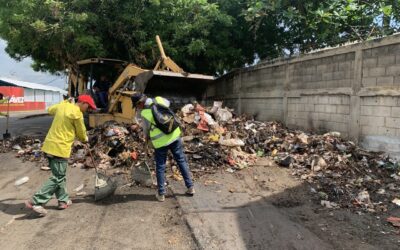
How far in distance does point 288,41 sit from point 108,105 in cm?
667

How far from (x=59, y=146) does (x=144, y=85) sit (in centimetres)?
415

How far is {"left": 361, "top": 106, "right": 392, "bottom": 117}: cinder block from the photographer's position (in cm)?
706

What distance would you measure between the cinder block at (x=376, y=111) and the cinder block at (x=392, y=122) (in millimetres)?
85

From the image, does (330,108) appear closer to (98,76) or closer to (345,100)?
(345,100)

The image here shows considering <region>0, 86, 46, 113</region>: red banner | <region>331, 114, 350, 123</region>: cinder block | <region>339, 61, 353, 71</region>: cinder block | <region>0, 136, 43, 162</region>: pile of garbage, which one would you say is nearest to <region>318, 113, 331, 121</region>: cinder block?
<region>331, 114, 350, 123</region>: cinder block

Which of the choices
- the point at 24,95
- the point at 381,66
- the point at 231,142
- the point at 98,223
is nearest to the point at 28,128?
the point at 231,142

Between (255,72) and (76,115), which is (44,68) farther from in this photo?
(76,115)

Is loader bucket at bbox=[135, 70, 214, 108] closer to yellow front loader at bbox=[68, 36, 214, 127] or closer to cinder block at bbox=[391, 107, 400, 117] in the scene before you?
yellow front loader at bbox=[68, 36, 214, 127]

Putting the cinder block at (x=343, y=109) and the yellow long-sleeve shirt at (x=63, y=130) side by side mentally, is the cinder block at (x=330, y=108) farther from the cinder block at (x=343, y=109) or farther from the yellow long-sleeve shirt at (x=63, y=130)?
the yellow long-sleeve shirt at (x=63, y=130)

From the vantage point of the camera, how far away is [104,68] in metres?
12.0

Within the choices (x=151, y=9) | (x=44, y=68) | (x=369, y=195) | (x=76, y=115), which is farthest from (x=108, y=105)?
(x=44, y=68)

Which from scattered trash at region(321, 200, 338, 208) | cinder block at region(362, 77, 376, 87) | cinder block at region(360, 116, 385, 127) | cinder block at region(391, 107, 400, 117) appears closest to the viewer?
scattered trash at region(321, 200, 338, 208)

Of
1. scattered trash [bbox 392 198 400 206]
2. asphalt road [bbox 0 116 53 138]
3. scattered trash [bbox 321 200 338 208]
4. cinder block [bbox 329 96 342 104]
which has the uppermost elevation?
cinder block [bbox 329 96 342 104]

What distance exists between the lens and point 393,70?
23.1 ft
